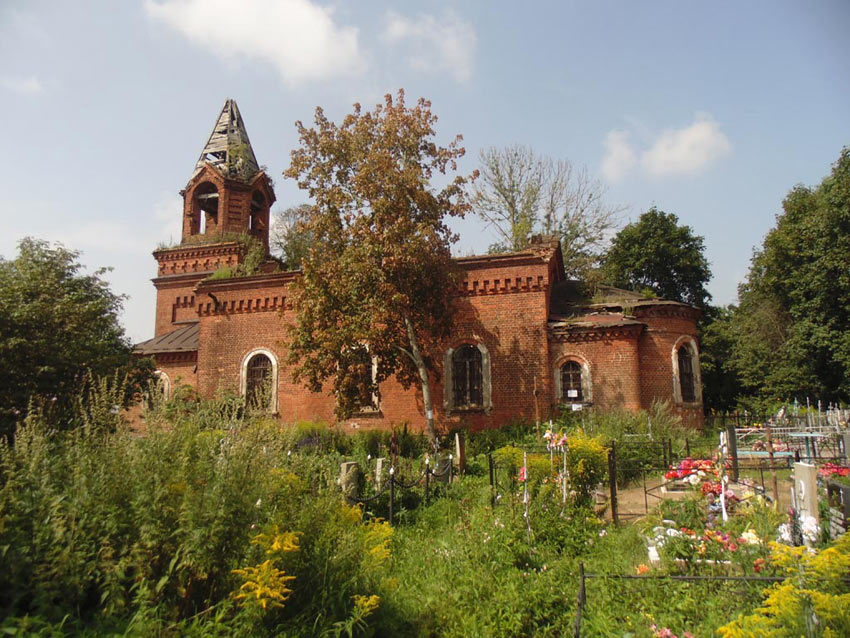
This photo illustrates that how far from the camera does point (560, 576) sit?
6.70 metres

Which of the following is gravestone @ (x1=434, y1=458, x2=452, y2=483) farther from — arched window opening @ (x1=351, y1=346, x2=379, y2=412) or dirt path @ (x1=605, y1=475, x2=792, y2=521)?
arched window opening @ (x1=351, y1=346, x2=379, y2=412)

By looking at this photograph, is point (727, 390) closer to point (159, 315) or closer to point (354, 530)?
point (159, 315)

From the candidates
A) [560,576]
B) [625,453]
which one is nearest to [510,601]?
[560,576]

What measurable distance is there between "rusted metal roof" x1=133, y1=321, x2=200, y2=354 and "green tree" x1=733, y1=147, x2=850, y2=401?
1004 inches

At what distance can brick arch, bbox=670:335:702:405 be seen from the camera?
1800cm

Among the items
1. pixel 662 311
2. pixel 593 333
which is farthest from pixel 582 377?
pixel 662 311

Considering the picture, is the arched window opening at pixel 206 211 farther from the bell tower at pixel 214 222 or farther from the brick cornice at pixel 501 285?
the brick cornice at pixel 501 285

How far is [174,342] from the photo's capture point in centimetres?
2366

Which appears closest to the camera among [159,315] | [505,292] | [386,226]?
[386,226]

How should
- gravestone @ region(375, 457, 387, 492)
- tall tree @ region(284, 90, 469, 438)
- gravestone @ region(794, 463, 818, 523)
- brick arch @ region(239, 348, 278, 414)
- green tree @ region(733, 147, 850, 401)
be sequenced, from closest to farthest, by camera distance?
gravestone @ region(794, 463, 818, 523) < gravestone @ region(375, 457, 387, 492) < tall tree @ region(284, 90, 469, 438) < brick arch @ region(239, 348, 278, 414) < green tree @ region(733, 147, 850, 401)

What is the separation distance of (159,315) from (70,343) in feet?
48.0

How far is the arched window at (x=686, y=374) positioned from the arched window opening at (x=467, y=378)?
6.13 meters

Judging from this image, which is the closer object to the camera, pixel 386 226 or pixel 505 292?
pixel 386 226

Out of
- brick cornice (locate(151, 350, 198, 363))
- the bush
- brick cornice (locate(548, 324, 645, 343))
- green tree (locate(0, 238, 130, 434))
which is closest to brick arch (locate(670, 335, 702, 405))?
brick cornice (locate(548, 324, 645, 343))
